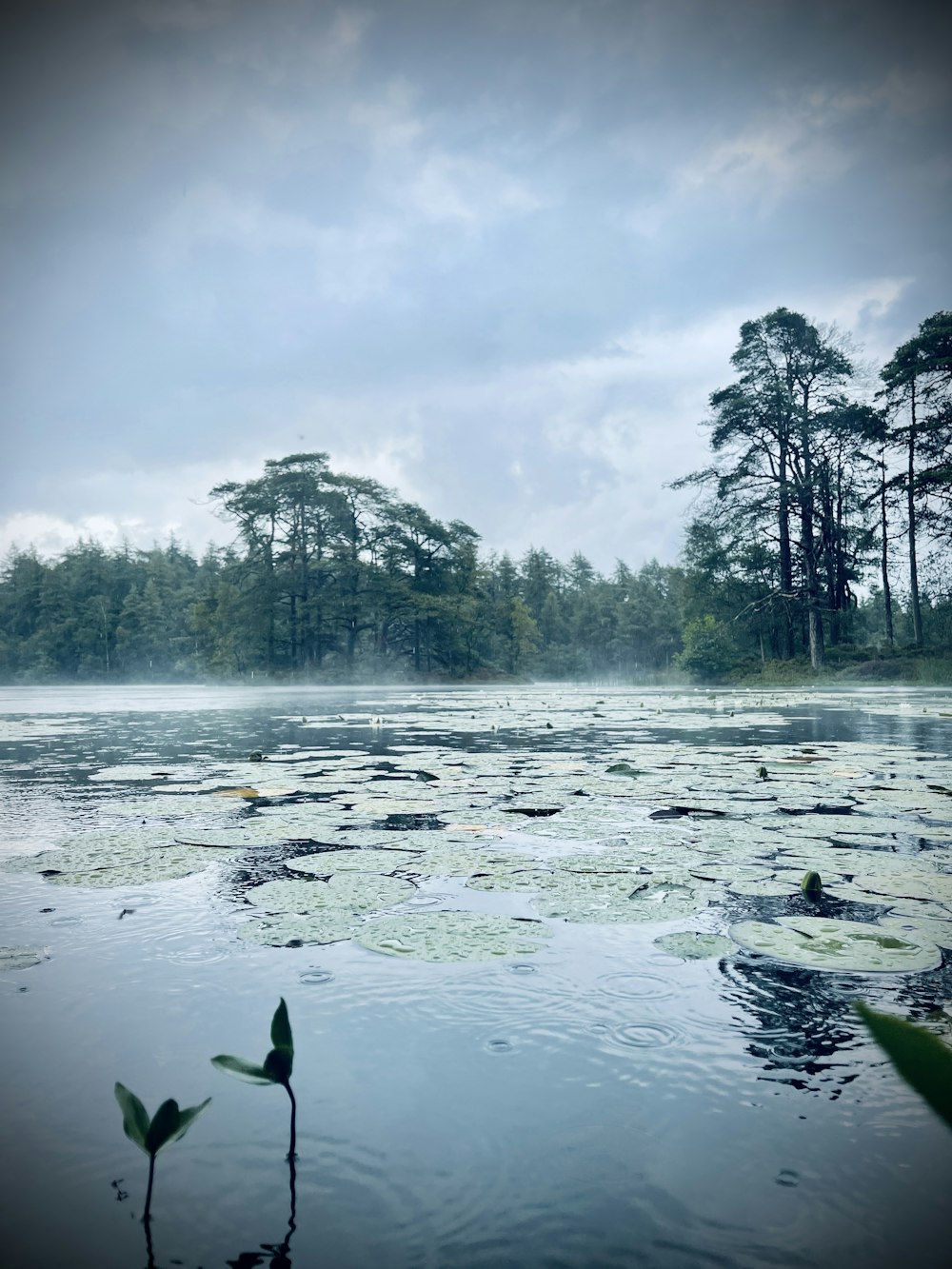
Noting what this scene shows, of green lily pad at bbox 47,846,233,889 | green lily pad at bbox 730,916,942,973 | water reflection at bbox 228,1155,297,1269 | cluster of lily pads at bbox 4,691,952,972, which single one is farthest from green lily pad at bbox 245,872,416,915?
water reflection at bbox 228,1155,297,1269

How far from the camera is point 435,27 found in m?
90.4

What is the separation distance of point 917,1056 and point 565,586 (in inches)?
3197

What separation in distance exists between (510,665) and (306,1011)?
52.8 m

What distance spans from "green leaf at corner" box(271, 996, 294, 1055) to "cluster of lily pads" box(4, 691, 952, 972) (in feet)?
2.74

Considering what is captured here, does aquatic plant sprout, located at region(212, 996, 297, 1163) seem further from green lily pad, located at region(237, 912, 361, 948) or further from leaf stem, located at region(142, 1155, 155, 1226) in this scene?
green lily pad, located at region(237, 912, 361, 948)

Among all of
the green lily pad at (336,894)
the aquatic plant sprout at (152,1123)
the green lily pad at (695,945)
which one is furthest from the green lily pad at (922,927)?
the aquatic plant sprout at (152,1123)

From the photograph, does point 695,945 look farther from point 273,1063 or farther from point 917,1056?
point 917,1056

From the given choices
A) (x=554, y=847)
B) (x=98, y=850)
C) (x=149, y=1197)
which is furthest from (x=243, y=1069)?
(x=98, y=850)

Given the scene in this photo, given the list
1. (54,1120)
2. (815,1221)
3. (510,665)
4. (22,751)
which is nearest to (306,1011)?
(54,1120)

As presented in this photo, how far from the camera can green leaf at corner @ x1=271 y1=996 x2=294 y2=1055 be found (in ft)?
3.09

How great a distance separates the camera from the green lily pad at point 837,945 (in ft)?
5.66

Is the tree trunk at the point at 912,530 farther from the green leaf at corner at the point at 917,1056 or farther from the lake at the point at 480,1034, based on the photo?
the green leaf at corner at the point at 917,1056

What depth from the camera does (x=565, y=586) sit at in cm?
8106

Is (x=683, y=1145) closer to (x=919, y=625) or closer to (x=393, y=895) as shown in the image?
(x=393, y=895)
